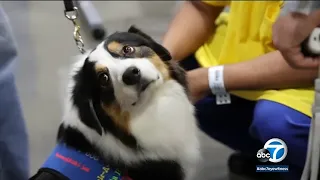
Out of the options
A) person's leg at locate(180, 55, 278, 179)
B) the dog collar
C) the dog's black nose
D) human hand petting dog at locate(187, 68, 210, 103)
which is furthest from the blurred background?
the dog's black nose

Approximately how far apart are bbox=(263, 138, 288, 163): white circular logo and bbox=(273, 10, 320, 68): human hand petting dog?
0.62 ft

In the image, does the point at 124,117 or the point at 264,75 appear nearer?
the point at 124,117

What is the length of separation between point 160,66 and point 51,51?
142cm

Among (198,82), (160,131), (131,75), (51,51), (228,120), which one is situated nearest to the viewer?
(131,75)

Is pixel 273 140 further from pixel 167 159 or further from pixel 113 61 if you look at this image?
pixel 113 61

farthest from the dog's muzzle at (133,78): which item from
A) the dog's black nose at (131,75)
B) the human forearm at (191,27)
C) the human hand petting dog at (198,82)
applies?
the human forearm at (191,27)

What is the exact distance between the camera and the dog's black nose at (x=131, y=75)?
43.2 inches

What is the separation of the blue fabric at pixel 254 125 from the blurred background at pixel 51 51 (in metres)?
0.06

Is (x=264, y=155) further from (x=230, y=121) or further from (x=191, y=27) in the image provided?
(x=191, y=27)

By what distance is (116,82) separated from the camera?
112cm

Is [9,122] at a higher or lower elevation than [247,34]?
lower

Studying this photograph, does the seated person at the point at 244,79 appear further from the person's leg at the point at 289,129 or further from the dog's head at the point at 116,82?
the dog's head at the point at 116,82

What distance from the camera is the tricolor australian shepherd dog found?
114 centimetres

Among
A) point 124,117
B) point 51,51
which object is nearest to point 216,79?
point 124,117
